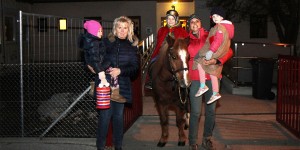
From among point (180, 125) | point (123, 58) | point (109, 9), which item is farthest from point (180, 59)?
point (109, 9)

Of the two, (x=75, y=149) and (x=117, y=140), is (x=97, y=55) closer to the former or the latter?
(x=117, y=140)

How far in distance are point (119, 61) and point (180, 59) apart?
0.94 metres

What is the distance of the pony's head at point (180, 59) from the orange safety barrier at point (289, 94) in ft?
8.56

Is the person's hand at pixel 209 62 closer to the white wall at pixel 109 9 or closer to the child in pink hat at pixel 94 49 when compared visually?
the child in pink hat at pixel 94 49

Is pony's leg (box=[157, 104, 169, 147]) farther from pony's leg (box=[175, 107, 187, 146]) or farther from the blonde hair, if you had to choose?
the blonde hair

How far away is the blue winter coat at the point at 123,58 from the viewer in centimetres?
559

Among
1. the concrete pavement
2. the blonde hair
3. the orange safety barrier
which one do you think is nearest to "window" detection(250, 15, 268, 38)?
the concrete pavement

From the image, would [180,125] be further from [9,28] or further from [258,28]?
[9,28]

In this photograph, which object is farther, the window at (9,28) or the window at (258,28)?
the window at (258,28)

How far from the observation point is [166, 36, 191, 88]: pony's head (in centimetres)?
588

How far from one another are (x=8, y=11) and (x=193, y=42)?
17.8 m

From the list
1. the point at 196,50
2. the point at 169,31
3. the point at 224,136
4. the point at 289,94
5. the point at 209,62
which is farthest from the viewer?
the point at 289,94

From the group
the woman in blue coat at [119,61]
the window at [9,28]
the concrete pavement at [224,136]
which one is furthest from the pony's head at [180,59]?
the window at [9,28]

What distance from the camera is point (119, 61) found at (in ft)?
→ 18.5
